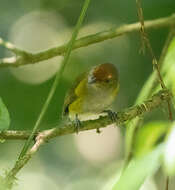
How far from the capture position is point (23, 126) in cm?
504

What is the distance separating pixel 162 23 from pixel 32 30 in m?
3.66

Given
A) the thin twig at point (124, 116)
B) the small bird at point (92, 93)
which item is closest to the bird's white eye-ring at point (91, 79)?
the small bird at point (92, 93)

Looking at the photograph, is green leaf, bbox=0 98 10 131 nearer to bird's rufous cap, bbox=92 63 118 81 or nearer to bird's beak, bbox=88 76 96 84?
bird's rufous cap, bbox=92 63 118 81

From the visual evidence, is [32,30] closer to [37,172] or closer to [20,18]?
[20,18]

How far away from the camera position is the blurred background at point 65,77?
5.00 meters

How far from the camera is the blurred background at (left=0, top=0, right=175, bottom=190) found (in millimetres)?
4996

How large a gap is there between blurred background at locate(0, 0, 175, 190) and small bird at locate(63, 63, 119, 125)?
154 centimetres

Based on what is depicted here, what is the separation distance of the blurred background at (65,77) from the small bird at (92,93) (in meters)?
1.54

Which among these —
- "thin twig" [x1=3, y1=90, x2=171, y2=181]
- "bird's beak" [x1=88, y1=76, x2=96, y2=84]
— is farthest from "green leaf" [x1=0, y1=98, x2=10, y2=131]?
"bird's beak" [x1=88, y1=76, x2=96, y2=84]

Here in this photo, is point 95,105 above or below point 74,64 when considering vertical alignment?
below

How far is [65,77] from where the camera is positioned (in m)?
5.23

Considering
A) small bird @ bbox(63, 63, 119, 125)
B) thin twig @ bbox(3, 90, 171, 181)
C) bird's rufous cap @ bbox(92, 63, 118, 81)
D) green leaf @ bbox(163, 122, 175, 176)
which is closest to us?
green leaf @ bbox(163, 122, 175, 176)

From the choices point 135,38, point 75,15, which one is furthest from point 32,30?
point 135,38

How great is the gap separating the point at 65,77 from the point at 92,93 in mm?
1905
